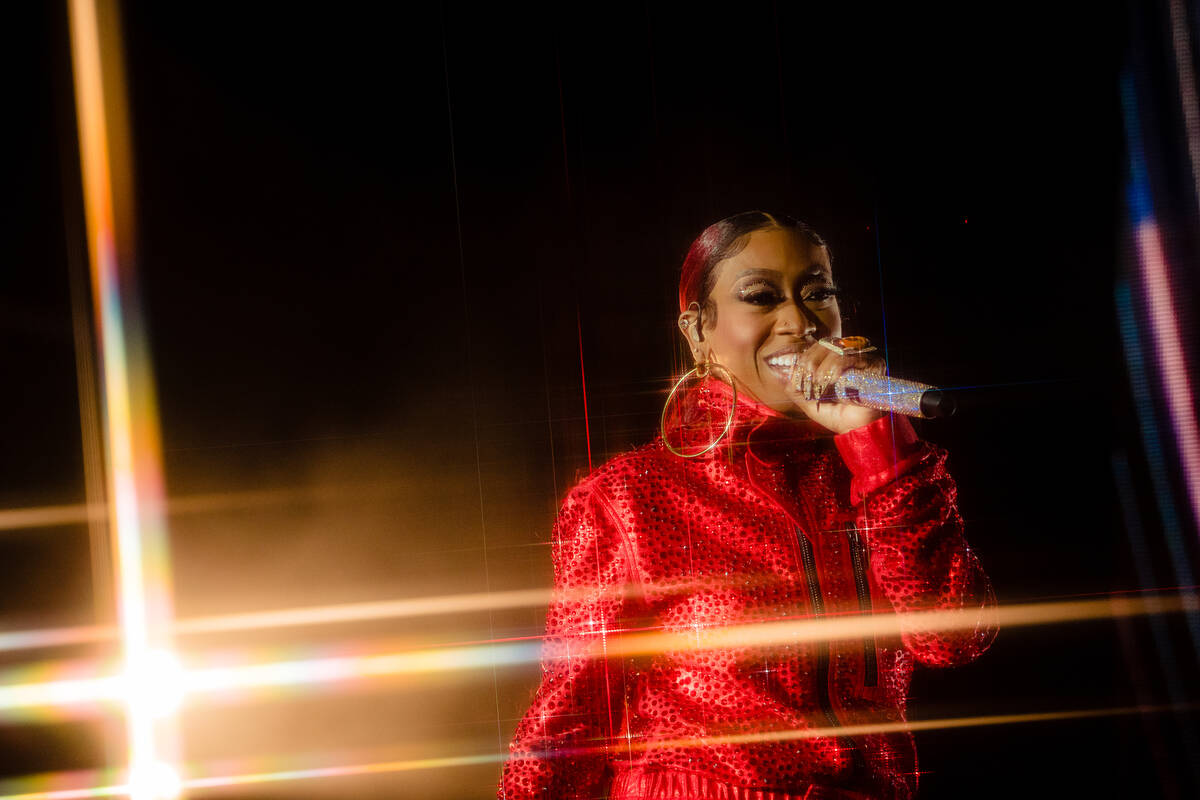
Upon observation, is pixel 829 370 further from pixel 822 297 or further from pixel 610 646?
pixel 610 646

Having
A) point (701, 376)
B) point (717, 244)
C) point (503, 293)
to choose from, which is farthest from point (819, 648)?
point (503, 293)

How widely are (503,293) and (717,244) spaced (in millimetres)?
291

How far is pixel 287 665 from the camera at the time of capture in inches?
40.6

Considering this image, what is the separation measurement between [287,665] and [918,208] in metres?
1.03

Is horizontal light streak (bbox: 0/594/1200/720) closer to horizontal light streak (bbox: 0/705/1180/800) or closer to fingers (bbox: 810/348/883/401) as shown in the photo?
horizontal light streak (bbox: 0/705/1180/800)

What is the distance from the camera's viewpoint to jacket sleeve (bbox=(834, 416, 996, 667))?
2.69 feet

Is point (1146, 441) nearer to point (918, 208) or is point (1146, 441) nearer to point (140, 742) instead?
point (918, 208)

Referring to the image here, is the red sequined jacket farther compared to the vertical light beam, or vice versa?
the vertical light beam

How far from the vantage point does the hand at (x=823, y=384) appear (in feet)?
2.80

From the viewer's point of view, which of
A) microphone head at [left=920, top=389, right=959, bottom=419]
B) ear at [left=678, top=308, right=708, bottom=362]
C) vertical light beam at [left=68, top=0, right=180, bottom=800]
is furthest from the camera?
vertical light beam at [left=68, top=0, right=180, bottom=800]

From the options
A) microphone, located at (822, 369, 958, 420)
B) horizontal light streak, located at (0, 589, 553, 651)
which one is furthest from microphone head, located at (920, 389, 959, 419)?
horizontal light streak, located at (0, 589, 553, 651)

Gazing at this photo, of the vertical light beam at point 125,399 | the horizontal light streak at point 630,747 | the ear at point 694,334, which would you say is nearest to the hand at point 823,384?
the ear at point 694,334

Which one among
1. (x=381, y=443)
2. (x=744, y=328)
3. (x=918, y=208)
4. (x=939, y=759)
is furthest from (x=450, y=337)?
(x=939, y=759)

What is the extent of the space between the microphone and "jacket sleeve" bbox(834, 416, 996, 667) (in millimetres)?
21
